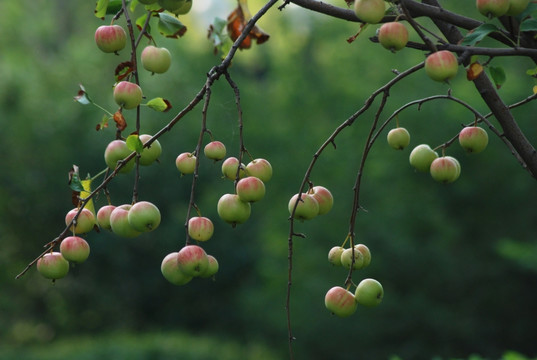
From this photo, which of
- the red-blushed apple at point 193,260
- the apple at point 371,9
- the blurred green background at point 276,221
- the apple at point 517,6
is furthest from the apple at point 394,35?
the blurred green background at point 276,221

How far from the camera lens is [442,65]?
836 mm

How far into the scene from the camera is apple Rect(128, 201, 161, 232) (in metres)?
0.93

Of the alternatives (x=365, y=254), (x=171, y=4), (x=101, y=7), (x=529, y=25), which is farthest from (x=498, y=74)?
(x=101, y=7)

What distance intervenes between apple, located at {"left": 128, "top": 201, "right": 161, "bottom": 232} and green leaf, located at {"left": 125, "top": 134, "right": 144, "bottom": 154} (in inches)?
2.8

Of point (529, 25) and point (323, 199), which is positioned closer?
point (529, 25)

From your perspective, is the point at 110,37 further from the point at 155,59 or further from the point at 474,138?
the point at 474,138

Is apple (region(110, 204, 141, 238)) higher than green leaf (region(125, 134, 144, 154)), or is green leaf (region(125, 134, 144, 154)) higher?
green leaf (region(125, 134, 144, 154))

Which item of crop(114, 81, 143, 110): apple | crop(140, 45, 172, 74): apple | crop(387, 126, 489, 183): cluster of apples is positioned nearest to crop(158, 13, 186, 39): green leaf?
crop(140, 45, 172, 74): apple

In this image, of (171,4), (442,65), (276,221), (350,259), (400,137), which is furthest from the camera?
(276,221)

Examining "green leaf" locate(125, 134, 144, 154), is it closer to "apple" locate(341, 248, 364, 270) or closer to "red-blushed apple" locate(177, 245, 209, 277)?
"red-blushed apple" locate(177, 245, 209, 277)

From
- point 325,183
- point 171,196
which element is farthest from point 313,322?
point 171,196

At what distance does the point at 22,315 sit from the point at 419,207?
19.1 ft

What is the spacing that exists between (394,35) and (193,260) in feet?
1.21

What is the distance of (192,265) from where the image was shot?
2.99 ft
